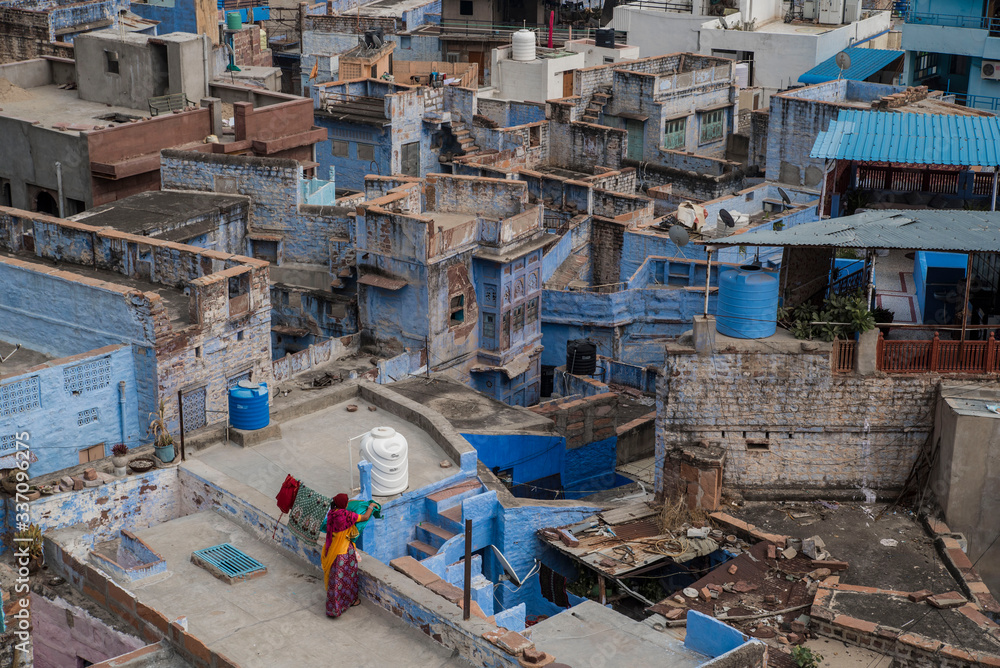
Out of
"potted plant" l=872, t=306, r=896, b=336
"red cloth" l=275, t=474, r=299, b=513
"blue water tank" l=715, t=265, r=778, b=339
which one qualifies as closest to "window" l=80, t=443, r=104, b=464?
"red cloth" l=275, t=474, r=299, b=513

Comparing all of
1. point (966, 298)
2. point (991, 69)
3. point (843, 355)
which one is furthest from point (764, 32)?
point (843, 355)

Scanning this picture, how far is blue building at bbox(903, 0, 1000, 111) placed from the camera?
5069 cm

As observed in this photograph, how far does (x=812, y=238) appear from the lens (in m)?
26.0

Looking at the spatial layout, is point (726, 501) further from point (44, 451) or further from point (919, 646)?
point (44, 451)

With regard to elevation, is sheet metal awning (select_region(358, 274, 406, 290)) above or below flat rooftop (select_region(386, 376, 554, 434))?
above

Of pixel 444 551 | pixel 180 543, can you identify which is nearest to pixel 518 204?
pixel 444 551

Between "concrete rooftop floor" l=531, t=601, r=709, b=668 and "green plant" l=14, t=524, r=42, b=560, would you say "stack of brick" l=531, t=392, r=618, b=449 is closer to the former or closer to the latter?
"concrete rooftop floor" l=531, t=601, r=709, b=668

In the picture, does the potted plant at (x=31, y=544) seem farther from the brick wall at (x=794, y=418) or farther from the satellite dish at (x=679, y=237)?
the satellite dish at (x=679, y=237)

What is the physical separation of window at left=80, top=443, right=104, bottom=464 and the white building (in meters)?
40.0

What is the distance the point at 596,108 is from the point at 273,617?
38878 mm

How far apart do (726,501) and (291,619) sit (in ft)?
34.8

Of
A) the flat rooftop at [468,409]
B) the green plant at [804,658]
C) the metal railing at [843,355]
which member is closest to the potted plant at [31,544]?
the flat rooftop at [468,409]

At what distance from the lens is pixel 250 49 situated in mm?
66625

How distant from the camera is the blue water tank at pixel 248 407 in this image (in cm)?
2523
